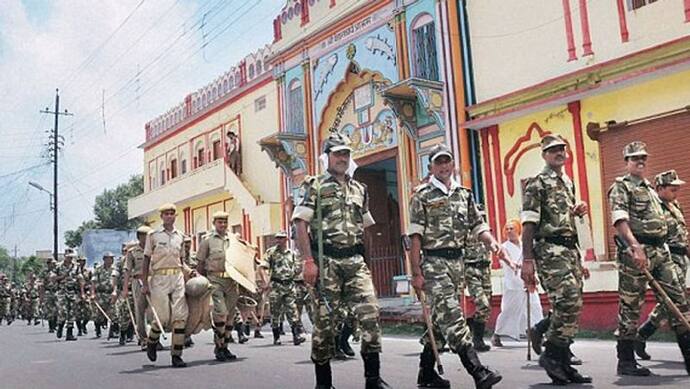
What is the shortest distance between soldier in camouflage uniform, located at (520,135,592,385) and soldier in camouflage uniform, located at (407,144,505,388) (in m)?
0.40

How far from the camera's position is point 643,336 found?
7.05 meters

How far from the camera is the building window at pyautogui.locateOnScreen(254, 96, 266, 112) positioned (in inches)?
872

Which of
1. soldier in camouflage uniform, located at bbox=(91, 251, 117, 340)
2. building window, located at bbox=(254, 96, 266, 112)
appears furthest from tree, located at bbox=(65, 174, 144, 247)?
soldier in camouflage uniform, located at bbox=(91, 251, 117, 340)

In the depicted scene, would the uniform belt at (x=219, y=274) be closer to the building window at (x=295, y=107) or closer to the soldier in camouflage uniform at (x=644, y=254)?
the soldier in camouflage uniform at (x=644, y=254)

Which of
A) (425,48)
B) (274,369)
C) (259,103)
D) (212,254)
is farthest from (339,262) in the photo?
(259,103)

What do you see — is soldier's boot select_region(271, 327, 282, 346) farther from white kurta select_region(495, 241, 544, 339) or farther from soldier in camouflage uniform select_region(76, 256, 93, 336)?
soldier in camouflage uniform select_region(76, 256, 93, 336)

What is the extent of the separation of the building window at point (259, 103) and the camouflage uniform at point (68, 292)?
8.16 meters

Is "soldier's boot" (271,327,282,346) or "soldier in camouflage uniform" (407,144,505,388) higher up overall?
"soldier in camouflage uniform" (407,144,505,388)

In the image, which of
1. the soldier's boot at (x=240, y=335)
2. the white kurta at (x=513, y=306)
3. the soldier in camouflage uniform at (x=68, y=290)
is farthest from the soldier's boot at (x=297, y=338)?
the soldier in camouflage uniform at (x=68, y=290)

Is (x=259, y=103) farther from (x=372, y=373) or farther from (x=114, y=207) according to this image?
(x=114, y=207)

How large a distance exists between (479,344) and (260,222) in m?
13.0

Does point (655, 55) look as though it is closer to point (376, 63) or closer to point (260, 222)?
point (376, 63)

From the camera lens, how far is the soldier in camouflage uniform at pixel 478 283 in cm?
899

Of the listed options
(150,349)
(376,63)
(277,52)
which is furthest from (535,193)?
(277,52)
